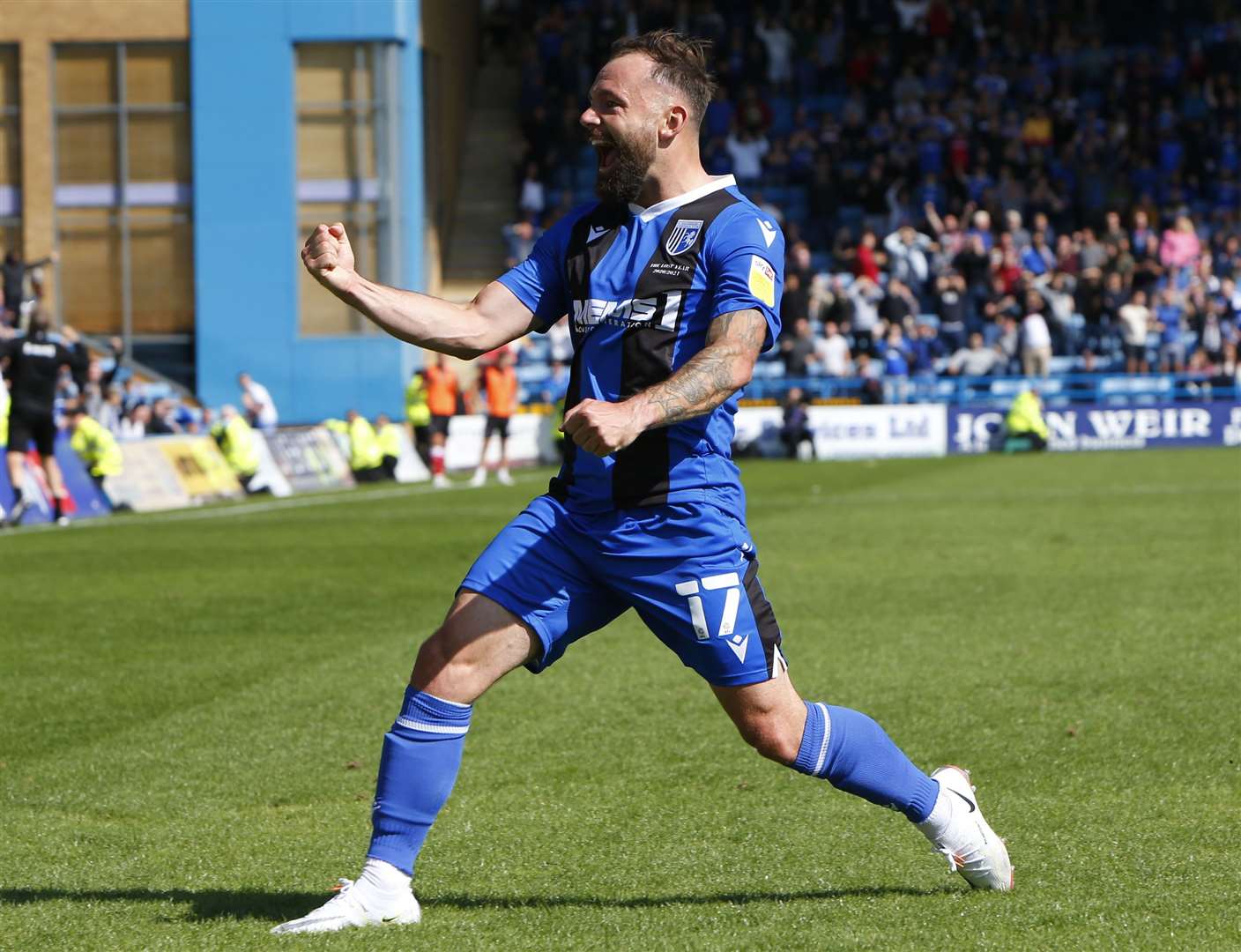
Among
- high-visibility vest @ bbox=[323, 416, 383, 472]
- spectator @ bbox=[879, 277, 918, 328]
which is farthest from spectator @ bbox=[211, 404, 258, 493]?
spectator @ bbox=[879, 277, 918, 328]

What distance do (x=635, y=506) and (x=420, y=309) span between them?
0.80 metres

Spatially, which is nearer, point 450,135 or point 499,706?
point 499,706

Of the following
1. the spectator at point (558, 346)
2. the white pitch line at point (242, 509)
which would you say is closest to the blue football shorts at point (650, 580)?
the white pitch line at point (242, 509)

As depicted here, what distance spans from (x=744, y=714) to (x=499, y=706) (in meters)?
Result: 3.84

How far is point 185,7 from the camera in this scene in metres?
34.3

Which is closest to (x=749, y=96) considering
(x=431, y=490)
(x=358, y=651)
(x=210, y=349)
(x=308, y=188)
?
(x=308, y=188)

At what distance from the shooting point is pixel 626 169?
4.78m

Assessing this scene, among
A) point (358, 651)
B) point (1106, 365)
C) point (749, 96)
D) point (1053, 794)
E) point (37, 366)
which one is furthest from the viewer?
point (749, 96)

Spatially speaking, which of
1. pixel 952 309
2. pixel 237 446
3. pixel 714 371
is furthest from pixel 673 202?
pixel 952 309

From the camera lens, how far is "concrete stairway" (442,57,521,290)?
38.2 m

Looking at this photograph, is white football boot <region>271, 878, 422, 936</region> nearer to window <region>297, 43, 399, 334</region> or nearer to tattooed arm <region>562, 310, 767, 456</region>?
tattooed arm <region>562, 310, 767, 456</region>

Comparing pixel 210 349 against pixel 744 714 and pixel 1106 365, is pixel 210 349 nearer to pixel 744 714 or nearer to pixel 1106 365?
pixel 1106 365

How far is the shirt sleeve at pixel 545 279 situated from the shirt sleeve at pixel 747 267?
492 mm

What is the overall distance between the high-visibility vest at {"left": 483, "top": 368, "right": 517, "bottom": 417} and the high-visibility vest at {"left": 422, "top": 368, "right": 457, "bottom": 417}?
1.38 metres
